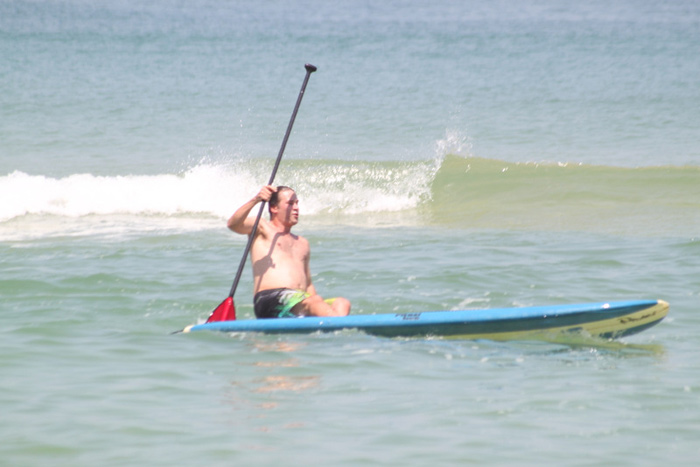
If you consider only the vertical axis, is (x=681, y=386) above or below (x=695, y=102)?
below

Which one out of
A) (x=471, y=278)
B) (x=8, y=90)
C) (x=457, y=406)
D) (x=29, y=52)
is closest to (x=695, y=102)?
(x=471, y=278)

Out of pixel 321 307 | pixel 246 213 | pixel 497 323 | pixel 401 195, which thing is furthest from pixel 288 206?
pixel 401 195

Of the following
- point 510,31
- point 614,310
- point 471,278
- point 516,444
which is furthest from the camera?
point 510,31

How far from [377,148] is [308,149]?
1.19 m

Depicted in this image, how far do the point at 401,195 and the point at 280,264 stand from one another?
7.24 m

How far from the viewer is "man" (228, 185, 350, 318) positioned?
6.23 meters

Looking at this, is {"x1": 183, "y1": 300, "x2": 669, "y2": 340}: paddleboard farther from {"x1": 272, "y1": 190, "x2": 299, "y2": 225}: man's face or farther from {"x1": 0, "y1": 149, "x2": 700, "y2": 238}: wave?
{"x1": 0, "y1": 149, "x2": 700, "y2": 238}: wave

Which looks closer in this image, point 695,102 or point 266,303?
point 266,303

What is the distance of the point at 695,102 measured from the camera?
1966 centimetres

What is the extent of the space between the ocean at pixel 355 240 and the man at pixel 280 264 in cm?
36

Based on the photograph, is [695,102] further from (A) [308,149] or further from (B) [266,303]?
(B) [266,303]

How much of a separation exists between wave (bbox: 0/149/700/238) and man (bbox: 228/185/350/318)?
4.94m

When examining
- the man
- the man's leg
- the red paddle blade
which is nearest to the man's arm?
the man

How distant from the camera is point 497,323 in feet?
18.9
